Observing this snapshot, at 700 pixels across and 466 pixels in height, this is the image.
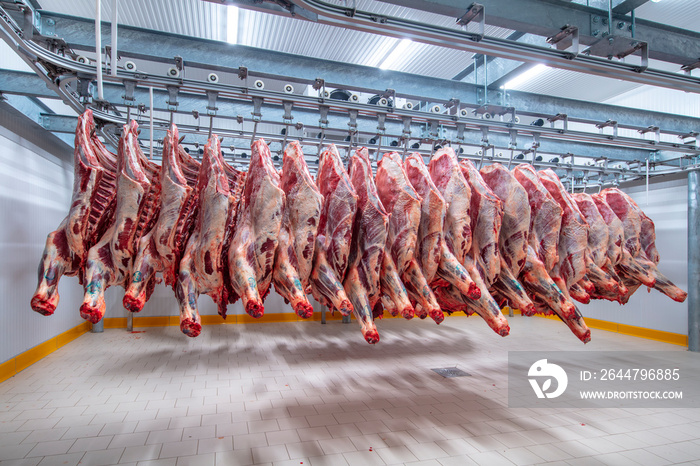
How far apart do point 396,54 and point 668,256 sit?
7235 mm

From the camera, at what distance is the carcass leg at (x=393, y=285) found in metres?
3.00

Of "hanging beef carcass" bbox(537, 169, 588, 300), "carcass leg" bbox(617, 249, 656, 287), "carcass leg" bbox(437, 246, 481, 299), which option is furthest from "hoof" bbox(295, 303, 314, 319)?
"carcass leg" bbox(617, 249, 656, 287)

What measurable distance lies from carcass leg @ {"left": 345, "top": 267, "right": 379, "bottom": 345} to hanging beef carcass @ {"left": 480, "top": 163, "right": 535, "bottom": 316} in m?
1.45

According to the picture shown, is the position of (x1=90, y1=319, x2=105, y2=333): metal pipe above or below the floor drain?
above

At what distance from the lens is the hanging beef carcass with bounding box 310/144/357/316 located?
298 centimetres

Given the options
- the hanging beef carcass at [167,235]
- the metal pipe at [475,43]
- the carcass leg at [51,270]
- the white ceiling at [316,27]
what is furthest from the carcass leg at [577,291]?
the white ceiling at [316,27]

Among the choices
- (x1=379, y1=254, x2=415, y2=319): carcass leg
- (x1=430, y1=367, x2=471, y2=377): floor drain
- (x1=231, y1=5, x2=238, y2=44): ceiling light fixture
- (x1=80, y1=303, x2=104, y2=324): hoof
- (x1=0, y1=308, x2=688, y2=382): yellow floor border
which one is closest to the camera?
(x1=80, y1=303, x2=104, y2=324): hoof

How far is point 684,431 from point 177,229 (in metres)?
5.31

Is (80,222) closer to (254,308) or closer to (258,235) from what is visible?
(258,235)

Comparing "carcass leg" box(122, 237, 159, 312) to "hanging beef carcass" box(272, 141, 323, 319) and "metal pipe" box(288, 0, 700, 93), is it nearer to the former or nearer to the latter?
"hanging beef carcass" box(272, 141, 323, 319)

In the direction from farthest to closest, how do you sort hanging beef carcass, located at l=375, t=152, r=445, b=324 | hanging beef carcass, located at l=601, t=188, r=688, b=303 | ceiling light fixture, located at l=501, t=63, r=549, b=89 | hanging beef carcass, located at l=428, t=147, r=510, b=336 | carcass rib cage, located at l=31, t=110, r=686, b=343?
ceiling light fixture, located at l=501, t=63, r=549, b=89, hanging beef carcass, located at l=601, t=188, r=688, b=303, hanging beef carcass, located at l=428, t=147, r=510, b=336, hanging beef carcass, located at l=375, t=152, r=445, b=324, carcass rib cage, located at l=31, t=110, r=686, b=343

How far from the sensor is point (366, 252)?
308cm

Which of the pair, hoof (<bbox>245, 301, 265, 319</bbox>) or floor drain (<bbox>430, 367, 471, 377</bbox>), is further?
floor drain (<bbox>430, 367, 471, 377</bbox>)

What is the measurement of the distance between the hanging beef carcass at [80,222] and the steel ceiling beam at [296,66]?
2.15m
